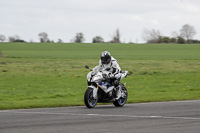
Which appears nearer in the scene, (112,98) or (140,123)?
(140,123)

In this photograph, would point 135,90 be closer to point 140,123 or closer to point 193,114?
point 193,114

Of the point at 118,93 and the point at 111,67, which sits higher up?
the point at 111,67

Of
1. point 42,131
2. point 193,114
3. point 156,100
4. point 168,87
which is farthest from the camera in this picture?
point 168,87

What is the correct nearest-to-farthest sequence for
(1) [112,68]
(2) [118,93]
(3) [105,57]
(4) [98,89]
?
(4) [98,89]
(3) [105,57]
(1) [112,68]
(2) [118,93]

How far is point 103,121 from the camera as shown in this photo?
1005 cm

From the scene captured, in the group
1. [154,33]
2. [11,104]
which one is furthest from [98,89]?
[154,33]

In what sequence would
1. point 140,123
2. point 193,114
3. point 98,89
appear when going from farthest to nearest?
1. point 98,89
2. point 193,114
3. point 140,123

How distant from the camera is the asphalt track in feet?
28.8

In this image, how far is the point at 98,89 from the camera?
13.4 m

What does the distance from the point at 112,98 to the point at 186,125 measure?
4.55 meters

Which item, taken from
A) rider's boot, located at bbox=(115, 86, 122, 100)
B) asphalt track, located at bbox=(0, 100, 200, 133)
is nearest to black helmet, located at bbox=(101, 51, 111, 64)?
rider's boot, located at bbox=(115, 86, 122, 100)

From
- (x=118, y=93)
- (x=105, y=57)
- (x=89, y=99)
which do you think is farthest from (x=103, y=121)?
(x=118, y=93)

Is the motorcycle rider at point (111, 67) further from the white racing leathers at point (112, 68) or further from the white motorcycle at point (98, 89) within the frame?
the white motorcycle at point (98, 89)

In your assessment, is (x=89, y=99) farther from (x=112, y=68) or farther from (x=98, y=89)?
(x=112, y=68)
